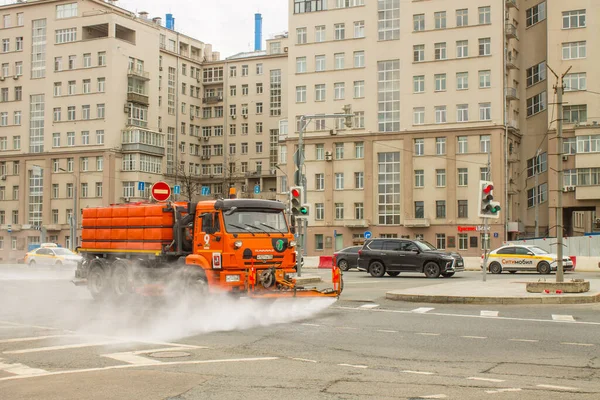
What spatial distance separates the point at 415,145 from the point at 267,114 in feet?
106

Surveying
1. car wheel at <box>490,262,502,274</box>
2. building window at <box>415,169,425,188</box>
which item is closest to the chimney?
building window at <box>415,169,425,188</box>

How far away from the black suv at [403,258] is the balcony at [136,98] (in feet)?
187

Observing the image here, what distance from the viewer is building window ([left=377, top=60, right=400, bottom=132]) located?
74812mm

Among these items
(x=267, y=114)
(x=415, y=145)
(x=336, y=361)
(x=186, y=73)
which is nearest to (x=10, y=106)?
(x=186, y=73)

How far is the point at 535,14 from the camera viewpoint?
7612 centimetres

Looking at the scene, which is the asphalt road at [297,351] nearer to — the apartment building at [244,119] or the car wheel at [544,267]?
the car wheel at [544,267]

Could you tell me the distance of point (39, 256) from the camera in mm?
49250

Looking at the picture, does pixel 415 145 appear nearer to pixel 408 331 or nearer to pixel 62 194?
pixel 62 194

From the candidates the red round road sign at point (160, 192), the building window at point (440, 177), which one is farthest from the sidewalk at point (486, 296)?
the building window at point (440, 177)

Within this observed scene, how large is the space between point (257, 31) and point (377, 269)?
85.8 metres

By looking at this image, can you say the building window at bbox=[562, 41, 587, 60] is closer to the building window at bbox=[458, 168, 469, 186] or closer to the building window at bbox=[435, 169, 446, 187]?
the building window at bbox=[458, 168, 469, 186]

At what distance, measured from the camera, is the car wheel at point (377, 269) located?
3541 cm

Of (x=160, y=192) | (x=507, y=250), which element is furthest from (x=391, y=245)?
(x=160, y=192)

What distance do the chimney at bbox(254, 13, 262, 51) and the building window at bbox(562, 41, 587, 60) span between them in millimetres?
53695
